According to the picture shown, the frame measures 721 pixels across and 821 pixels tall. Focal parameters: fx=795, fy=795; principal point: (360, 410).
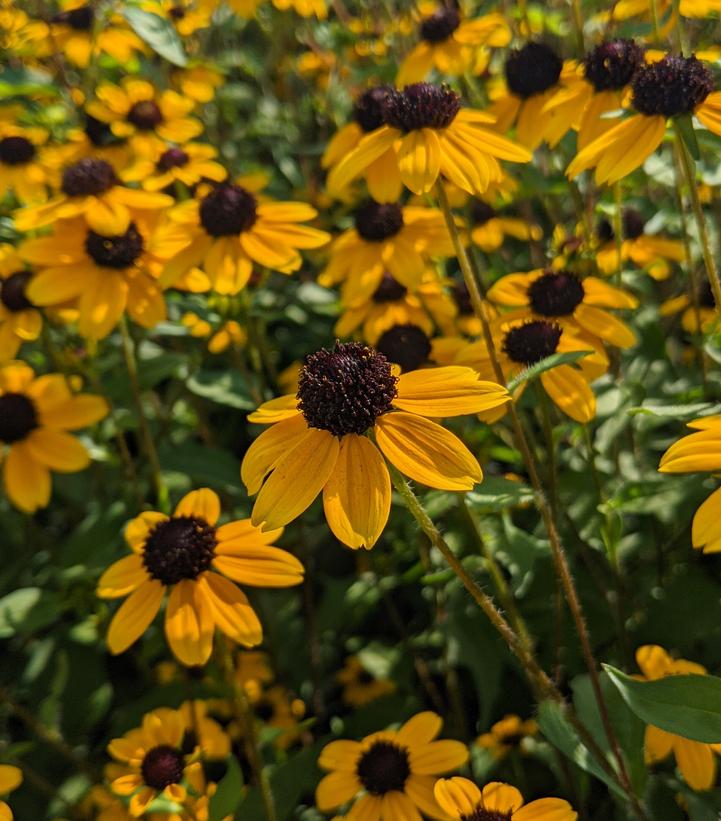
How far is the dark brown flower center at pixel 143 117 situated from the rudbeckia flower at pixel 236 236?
29.4 inches

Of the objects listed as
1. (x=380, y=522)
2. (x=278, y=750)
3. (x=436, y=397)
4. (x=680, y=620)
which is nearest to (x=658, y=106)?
(x=436, y=397)

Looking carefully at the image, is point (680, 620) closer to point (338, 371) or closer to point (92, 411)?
point (338, 371)

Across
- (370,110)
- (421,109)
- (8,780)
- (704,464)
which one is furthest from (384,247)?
(8,780)

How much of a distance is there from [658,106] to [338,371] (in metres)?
0.66

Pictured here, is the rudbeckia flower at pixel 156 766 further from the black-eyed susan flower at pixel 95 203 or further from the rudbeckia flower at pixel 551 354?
the black-eyed susan flower at pixel 95 203

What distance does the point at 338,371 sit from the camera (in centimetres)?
98

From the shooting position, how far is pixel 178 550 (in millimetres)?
1241

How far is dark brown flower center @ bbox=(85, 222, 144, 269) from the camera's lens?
5.55 ft

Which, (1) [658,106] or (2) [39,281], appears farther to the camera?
(2) [39,281]

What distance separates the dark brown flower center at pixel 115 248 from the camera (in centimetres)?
169

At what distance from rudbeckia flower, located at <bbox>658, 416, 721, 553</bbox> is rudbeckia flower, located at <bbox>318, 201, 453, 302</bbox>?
82 centimetres

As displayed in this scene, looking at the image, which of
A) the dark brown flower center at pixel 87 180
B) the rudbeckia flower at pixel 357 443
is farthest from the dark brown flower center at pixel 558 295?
the dark brown flower center at pixel 87 180

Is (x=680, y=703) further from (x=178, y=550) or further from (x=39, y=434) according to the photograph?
(x=39, y=434)

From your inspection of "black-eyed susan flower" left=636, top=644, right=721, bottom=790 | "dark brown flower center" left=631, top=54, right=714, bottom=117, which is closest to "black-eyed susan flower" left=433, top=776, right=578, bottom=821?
"black-eyed susan flower" left=636, top=644, right=721, bottom=790
